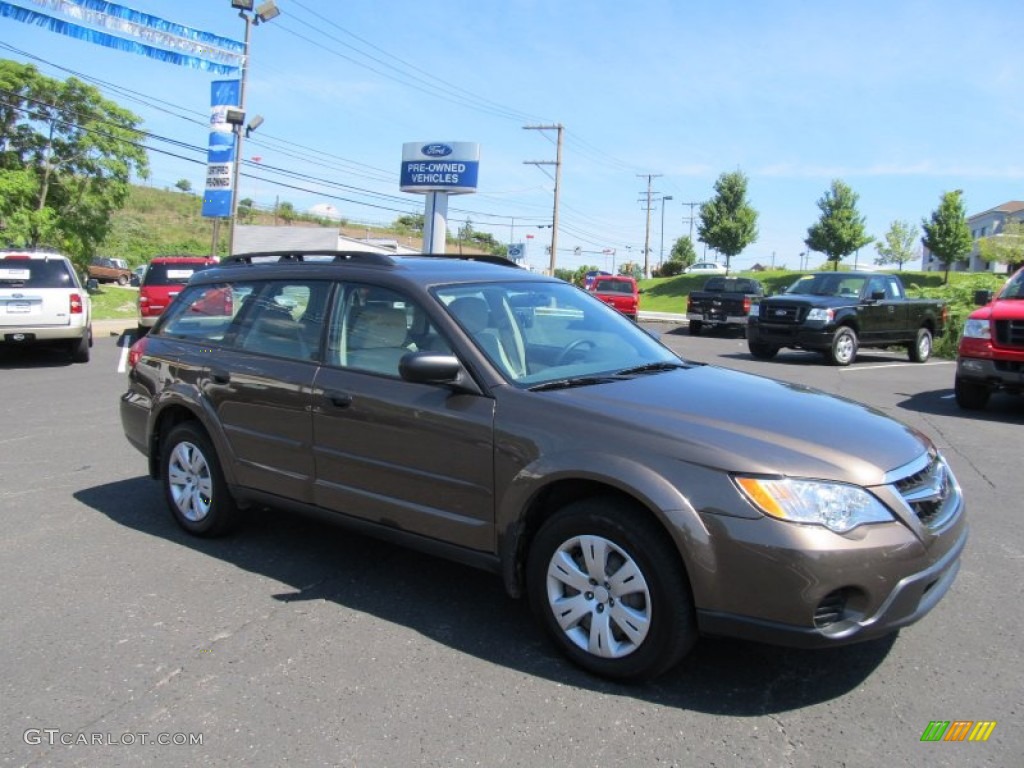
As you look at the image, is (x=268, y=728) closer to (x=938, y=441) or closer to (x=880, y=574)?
(x=880, y=574)

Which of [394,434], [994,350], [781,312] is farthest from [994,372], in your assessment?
[394,434]

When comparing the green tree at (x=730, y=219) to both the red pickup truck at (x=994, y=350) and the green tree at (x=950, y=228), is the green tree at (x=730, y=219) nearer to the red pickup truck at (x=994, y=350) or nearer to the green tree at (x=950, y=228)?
the green tree at (x=950, y=228)

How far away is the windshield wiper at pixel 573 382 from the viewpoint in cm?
363

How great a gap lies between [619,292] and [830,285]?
11.6 meters

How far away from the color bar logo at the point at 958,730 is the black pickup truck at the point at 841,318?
45.4 feet

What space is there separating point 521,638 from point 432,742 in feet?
2.86

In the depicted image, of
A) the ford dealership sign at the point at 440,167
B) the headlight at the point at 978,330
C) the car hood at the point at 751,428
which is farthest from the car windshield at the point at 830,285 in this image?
the ford dealership sign at the point at 440,167

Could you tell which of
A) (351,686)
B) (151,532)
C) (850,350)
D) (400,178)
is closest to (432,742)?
(351,686)

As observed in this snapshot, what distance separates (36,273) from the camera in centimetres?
1270

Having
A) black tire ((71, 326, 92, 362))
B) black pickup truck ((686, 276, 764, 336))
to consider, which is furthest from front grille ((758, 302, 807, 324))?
black tire ((71, 326, 92, 362))

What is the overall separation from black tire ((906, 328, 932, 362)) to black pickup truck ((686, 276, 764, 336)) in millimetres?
6323

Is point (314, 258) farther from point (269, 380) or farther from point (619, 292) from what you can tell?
point (619, 292)

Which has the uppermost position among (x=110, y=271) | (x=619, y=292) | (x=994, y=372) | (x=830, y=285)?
(x=110, y=271)

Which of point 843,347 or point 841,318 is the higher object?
point 841,318
